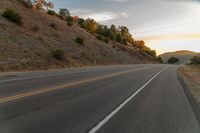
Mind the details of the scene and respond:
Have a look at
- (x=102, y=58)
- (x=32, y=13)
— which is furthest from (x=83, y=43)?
(x=32, y=13)

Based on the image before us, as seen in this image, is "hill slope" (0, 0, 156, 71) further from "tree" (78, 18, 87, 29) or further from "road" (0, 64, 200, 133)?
"tree" (78, 18, 87, 29)

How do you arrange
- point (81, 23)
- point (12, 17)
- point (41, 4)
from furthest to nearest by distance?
point (81, 23)
point (41, 4)
point (12, 17)

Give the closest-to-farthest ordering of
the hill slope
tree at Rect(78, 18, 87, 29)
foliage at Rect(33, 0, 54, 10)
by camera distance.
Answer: the hill slope < foliage at Rect(33, 0, 54, 10) < tree at Rect(78, 18, 87, 29)

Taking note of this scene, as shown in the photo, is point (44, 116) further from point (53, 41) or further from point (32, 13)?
point (32, 13)

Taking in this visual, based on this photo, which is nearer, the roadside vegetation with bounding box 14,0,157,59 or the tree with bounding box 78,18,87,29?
the roadside vegetation with bounding box 14,0,157,59

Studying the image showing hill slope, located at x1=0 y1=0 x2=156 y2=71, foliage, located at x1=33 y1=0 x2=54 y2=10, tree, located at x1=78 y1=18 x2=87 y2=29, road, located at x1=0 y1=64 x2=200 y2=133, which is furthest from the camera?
tree, located at x1=78 y1=18 x2=87 y2=29

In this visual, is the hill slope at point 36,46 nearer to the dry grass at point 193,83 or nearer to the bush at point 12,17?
the bush at point 12,17

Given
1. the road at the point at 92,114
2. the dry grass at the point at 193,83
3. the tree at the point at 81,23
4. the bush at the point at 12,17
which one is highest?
Answer: the tree at the point at 81,23

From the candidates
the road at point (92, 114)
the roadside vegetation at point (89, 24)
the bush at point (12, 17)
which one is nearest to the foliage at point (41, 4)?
the roadside vegetation at point (89, 24)

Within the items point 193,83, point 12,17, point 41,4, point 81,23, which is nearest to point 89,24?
point 81,23

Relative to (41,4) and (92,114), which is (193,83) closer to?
(92,114)

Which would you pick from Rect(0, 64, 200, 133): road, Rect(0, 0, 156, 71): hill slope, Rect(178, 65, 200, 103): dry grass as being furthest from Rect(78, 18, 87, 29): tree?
Rect(0, 64, 200, 133): road

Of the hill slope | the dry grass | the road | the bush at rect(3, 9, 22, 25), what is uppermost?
the bush at rect(3, 9, 22, 25)

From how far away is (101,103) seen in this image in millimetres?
11695
